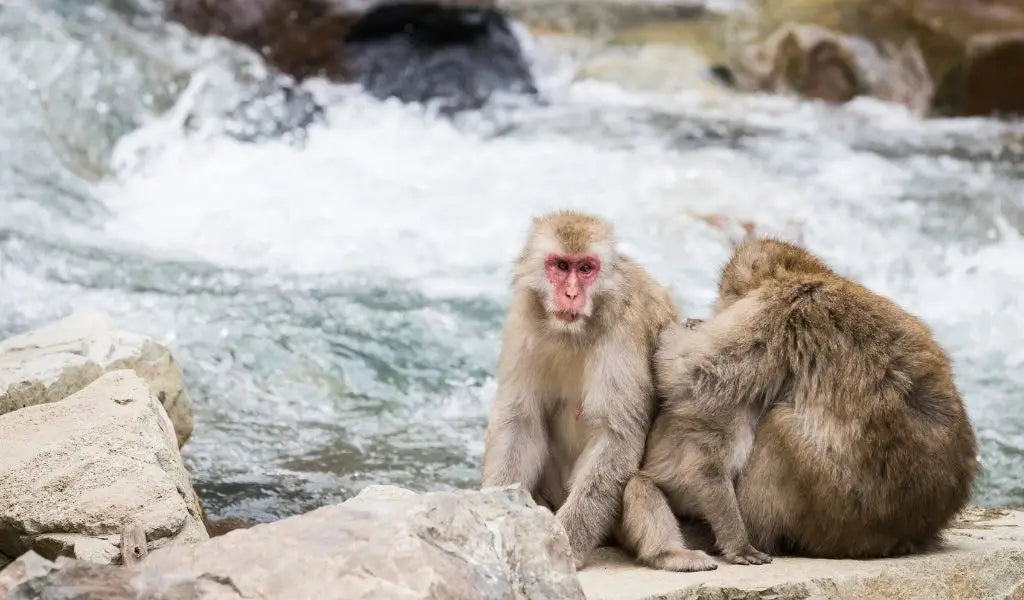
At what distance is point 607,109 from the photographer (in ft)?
41.0

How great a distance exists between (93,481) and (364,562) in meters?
1.49

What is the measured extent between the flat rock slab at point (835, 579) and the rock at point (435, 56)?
9.02m

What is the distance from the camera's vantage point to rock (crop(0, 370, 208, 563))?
12.5 feet

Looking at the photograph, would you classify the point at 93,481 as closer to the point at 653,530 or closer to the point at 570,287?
the point at 570,287

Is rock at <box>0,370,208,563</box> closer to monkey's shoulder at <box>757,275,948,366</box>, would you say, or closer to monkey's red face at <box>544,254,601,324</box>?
monkey's red face at <box>544,254,601,324</box>

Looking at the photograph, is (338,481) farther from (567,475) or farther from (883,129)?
(883,129)

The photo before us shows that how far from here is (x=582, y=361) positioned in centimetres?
399

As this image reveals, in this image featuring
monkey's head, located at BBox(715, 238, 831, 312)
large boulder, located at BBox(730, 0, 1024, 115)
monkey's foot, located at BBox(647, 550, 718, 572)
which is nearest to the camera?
monkey's foot, located at BBox(647, 550, 718, 572)

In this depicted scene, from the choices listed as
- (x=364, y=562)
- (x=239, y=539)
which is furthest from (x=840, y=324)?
(x=239, y=539)

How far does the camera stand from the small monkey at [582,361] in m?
3.89

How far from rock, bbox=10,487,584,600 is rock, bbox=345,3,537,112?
9.57 m

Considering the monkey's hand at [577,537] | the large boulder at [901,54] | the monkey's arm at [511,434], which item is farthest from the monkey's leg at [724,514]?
the large boulder at [901,54]

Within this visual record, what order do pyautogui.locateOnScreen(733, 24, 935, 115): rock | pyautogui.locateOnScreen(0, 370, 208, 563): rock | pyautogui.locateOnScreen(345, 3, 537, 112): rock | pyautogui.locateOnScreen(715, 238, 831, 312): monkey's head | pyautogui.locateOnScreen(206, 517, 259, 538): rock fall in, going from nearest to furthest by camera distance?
pyautogui.locateOnScreen(0, 370, 208, 563): rock, pyautogui.locateOnScreen(715, 238, 831, 312): monkey's head, pyautogui.locateOnScreen(206, 517, 259, 538): rock, pyautogui.locateOnScreen(345, 3, 537, 112): rock, pyautogui.locateOnScreen(733, 24, 935, 115): rock

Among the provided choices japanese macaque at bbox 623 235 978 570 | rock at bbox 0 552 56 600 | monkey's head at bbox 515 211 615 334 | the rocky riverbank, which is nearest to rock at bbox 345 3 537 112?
the rocky riverbank
